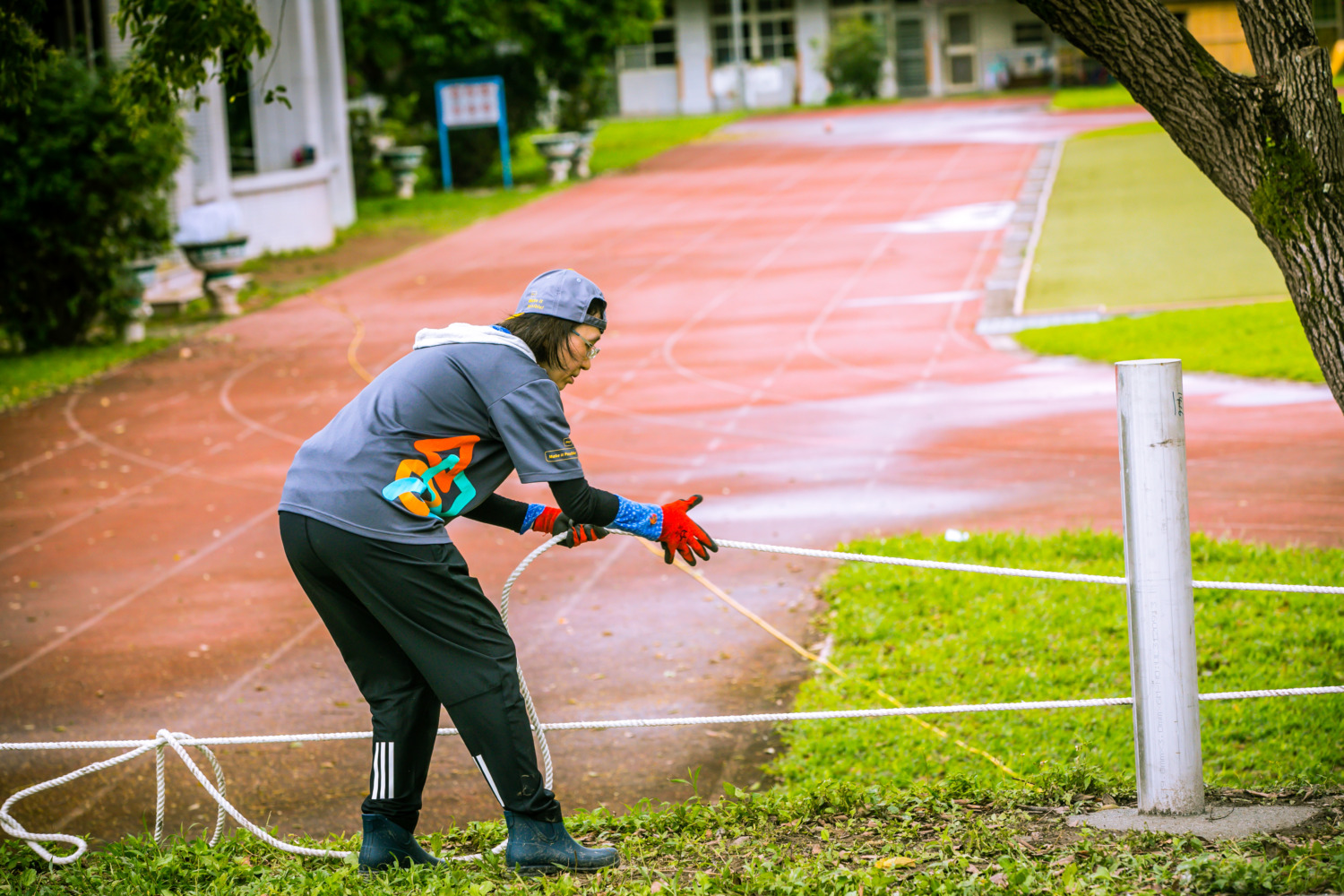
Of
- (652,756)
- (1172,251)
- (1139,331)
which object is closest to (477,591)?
(652,756)

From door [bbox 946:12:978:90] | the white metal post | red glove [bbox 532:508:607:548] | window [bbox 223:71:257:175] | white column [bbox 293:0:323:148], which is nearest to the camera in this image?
the white metal post

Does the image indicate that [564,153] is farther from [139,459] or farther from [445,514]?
[445,514]

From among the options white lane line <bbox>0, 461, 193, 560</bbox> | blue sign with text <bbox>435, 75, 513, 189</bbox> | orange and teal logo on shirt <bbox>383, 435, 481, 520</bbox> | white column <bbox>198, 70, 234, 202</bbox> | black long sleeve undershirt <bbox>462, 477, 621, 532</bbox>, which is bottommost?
white lane line <bbox>0, 461, 193, 560</bbox>

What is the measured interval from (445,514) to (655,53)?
5380cm

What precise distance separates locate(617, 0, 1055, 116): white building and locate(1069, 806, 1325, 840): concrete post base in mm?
49598

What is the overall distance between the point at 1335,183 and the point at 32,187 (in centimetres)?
1356

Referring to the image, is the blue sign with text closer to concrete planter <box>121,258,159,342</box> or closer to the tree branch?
concrete planter <box>121,258,159,342</box>

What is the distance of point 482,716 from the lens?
341 cm

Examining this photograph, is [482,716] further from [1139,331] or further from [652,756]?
[1139,331]

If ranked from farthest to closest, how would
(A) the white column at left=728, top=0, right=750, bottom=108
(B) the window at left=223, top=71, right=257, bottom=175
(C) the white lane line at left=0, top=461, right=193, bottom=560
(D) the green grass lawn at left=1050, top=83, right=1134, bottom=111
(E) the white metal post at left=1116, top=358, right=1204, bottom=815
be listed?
(A) the white column at left=728, top=0, right=750, bottom=108
(D) the green grass lawn at left=1050, top=83, right=1134, bottom=111
(B) the window at left=223, top=71, right=257, bottom=175
(C) the white lane line at left=0, top=461, right=193, bottom=560
(E) the white metal post at left=1116, top=358, right=1204, bottom=815

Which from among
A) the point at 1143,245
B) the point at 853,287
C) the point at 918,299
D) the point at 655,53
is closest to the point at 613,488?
the point at 918,299

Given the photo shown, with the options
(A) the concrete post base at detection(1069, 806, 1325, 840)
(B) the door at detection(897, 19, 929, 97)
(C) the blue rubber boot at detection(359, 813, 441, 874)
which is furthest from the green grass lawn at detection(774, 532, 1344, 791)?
(B) the door at detection(897, 19, 929, 97)

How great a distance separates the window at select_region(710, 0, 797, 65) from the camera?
53.5 meters

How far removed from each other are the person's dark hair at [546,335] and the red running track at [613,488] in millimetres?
2341
